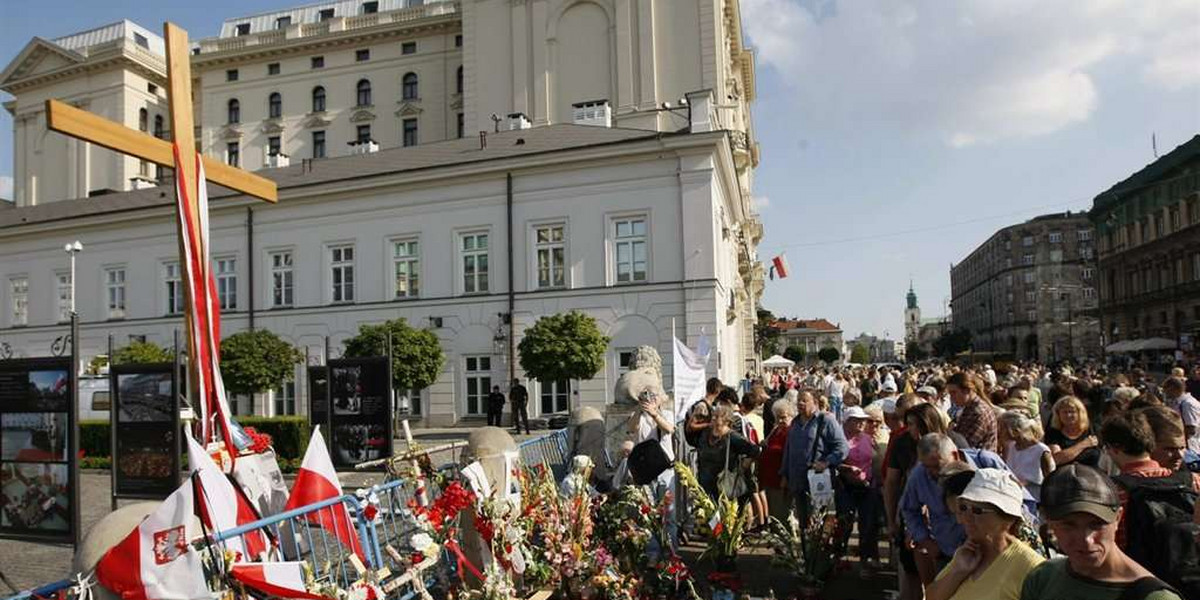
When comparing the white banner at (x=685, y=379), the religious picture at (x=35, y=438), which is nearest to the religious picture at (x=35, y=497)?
the religious picture at (x=35, y=438)

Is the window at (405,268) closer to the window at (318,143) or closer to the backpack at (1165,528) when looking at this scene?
the backpack at (1165,528)

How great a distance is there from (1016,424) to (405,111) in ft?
159

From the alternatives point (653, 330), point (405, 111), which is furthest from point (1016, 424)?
point (405, 111)

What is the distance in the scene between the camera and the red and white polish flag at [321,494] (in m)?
4.89

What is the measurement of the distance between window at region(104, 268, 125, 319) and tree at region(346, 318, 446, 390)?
13.4m

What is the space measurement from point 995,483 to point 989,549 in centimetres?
26

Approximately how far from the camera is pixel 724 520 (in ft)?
19.7

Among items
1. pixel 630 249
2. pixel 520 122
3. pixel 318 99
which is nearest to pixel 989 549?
pixel 630 249

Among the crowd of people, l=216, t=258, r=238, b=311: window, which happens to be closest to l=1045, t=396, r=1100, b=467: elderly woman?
the crowd of people

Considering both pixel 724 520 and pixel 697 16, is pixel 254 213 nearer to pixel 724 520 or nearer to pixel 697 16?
pixel 697 16

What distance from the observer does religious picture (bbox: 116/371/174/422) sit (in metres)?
9.77

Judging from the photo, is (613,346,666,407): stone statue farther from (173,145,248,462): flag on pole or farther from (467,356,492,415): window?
(467,356,492,415): window

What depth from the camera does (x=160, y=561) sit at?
3359 millimetres

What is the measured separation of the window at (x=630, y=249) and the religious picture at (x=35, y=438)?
748 inches
